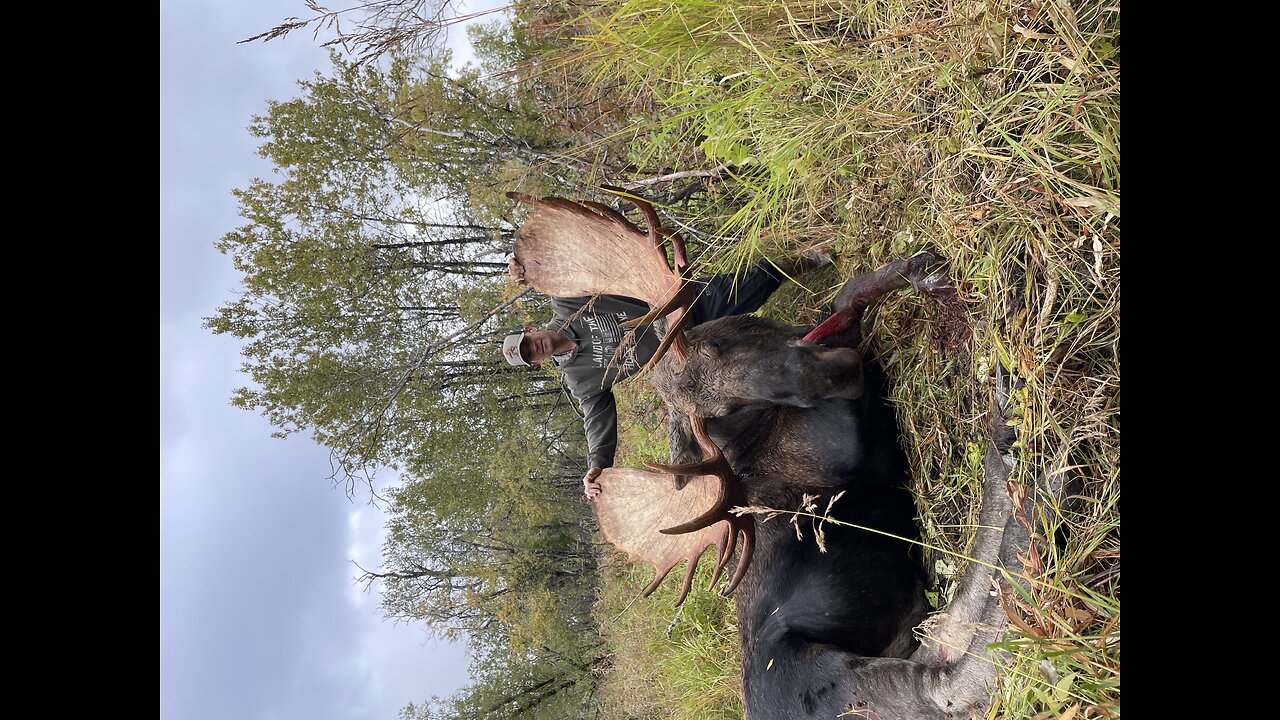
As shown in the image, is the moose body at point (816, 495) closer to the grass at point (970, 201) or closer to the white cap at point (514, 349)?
the grass at point (970, 201)

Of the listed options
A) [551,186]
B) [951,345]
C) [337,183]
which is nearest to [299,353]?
[337,183]

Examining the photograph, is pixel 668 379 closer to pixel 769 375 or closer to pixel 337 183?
pixel 769 375

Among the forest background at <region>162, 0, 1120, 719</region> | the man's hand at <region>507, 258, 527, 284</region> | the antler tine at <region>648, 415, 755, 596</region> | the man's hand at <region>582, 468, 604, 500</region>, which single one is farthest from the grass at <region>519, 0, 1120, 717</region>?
the man's hand at <region>582, 468, 604, 500</region>

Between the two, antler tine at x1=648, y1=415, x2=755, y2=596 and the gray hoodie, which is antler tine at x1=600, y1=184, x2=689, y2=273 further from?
the gray hoodie

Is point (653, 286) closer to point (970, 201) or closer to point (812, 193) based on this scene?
point (812, 193)

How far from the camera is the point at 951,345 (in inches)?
121

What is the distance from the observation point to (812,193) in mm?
3174

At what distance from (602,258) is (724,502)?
56.2 inches

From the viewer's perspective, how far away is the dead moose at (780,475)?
3.22 m

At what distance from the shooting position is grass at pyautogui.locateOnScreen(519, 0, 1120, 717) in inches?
76.0

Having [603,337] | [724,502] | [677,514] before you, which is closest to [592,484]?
[677,514]

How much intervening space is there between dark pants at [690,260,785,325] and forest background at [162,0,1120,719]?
0.62ft

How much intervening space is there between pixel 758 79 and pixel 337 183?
297 inches

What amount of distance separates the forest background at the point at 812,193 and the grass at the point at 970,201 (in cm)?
1
